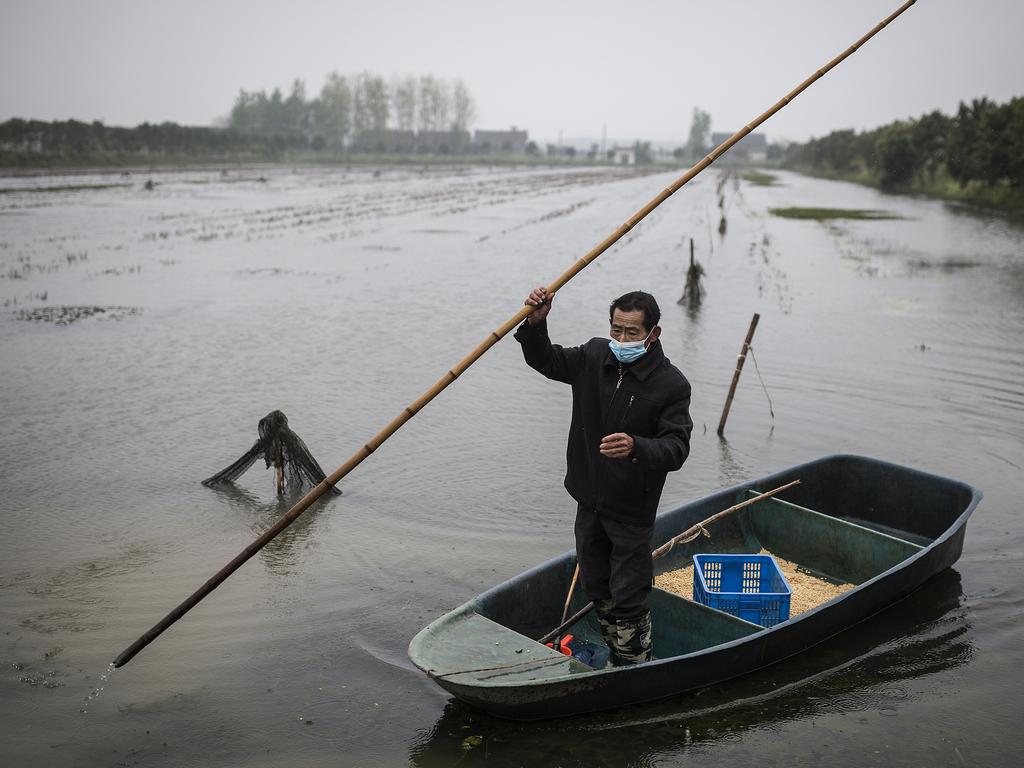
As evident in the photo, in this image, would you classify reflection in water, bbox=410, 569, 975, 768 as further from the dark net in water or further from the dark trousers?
the dark net in water

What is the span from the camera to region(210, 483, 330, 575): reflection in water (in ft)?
25.3

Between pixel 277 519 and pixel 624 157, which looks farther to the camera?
pixel 624 157

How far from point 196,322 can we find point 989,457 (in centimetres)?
1248

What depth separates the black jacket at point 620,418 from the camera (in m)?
4.81

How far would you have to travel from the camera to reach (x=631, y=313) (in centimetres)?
484

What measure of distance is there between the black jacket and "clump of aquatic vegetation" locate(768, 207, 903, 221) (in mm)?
36432

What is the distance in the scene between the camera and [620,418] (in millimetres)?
4902

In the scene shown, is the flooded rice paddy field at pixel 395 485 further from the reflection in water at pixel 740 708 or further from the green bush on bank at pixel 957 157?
the green bush on bank at pixel 957 157

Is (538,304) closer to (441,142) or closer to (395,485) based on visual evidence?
(395,485)

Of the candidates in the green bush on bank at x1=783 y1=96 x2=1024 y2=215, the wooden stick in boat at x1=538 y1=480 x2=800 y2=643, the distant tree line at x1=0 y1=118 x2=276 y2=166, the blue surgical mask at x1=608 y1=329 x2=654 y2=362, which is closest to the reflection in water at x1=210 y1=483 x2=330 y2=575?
the wooden stick in boat at x1=538 y1=480 x2=800 y2=643

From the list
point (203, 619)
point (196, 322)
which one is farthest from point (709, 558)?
point (196, 322)

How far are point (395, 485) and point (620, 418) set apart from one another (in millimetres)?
4809

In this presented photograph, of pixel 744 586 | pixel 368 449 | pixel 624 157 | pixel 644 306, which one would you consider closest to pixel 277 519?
pixel 368 449

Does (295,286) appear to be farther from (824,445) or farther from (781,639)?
(781,639)
